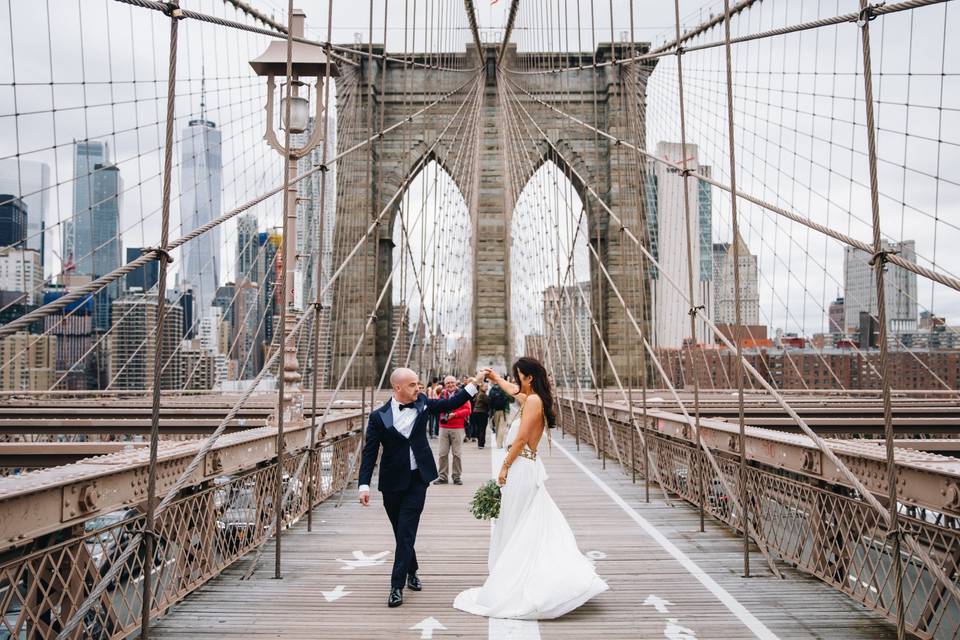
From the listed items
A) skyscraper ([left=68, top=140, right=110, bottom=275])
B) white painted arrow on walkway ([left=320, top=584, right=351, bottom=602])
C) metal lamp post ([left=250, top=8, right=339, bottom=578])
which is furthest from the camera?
skyscraper ([left=68, top=140, right=110, bottom=275])

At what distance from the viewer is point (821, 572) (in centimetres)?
473

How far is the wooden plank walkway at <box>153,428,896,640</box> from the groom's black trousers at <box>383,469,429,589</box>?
0.53 ft

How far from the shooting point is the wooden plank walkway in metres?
3.91

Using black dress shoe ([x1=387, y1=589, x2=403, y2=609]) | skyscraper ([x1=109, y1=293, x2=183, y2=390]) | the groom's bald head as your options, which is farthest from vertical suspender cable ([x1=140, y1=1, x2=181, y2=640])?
skyscraper ([x1=109, y1=293, x2=183, y2=390])

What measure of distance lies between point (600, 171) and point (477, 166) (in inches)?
445

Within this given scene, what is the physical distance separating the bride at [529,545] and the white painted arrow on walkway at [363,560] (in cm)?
100

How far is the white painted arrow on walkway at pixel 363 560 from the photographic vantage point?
5293mm

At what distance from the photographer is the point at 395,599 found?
4.30 metres

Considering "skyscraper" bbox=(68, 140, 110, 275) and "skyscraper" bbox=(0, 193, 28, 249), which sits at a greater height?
"skyscraper" bbox=(68, 140, 110, 275)

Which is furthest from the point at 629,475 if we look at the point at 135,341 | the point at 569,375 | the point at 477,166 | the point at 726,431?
the point at 569,375

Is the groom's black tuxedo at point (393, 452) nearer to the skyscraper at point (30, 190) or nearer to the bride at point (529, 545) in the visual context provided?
the bride at point (529, 545)

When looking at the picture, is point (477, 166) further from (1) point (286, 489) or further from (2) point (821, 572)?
(2) point (821, 572)

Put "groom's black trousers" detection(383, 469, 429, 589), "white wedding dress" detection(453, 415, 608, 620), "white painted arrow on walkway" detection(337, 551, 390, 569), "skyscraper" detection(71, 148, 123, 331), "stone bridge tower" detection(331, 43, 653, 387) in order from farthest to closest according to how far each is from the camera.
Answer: "stone bridge tower" detection(331, 43, 653, 387)
"skyscraper" detection(71, 148, 123, 331)
"white painted arrow on walkway" detection(337, 551, 390, 569)
"groom's black trousers" detection(383, 469, 429, 589)
"white wedding dress" detection(453, 415, 608, 620)

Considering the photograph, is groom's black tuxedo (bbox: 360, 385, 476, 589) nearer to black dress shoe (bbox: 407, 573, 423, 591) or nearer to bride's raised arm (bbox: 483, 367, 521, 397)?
black dress shoe (bbox: 407, 573, 423, 591)
